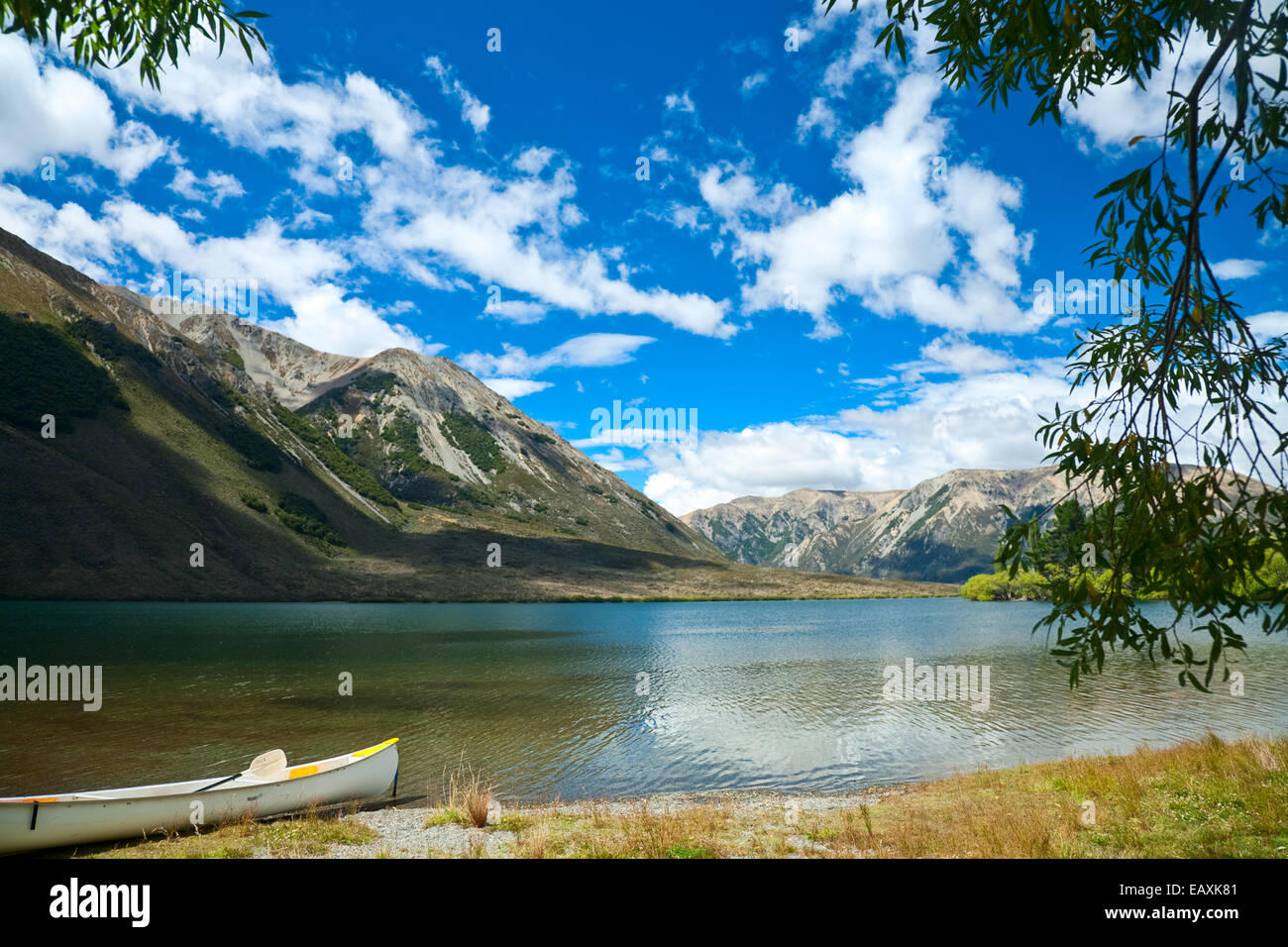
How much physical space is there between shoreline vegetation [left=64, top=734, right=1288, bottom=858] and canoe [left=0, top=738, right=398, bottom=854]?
42 cm

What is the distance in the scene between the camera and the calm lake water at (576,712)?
2147 centimetres

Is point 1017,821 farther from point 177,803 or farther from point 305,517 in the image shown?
point 305,517

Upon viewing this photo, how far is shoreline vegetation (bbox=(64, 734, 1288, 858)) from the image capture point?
10.3m

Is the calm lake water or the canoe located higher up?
the canoe

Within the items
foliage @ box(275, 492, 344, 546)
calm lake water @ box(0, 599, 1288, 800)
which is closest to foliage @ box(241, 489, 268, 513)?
foliage @ box(275, 492, 344, 546)

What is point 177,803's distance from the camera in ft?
44.8

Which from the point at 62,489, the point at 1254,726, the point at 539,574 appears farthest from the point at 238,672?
the point at 539,574

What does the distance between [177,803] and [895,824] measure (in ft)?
49.6

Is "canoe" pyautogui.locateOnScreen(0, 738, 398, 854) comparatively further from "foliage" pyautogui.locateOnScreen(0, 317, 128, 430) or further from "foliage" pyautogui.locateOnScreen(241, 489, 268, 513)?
"foliage" pyautogui.locateOnScreen(241, 489, 268, 513)

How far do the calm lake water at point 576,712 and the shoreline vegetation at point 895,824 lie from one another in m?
4.43

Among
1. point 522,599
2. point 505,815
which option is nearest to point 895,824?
point 505,815

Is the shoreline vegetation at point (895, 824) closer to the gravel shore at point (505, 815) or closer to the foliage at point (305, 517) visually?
the gravel shore at point (505, 815)

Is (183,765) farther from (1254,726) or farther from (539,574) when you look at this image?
(539,574)

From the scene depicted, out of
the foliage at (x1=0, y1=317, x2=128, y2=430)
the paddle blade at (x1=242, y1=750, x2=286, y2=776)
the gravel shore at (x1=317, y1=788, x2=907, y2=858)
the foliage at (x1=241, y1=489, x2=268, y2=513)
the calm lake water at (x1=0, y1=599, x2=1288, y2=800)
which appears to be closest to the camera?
the gravel shore at (x1=317, y1=788, x2=907, y2=858)
